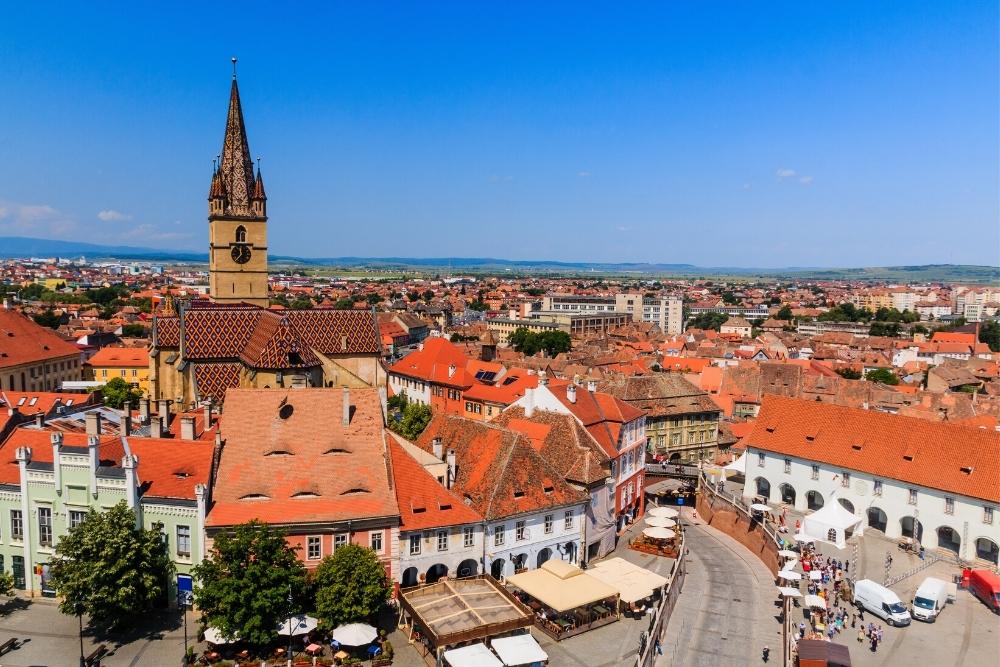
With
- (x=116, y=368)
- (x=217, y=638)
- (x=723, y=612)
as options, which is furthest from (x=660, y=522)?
(x=116, y=368)

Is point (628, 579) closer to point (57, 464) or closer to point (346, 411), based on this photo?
point (346, 411)

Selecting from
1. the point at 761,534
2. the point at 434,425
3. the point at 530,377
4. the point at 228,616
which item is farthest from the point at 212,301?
the point at 761,534

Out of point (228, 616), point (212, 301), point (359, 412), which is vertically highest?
point (212, 301)

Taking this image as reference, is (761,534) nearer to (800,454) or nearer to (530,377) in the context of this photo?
(800,454)

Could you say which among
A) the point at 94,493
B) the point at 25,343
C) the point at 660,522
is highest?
the point at 25,343

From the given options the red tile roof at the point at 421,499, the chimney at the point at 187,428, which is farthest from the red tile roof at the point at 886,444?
the chimney at the point at 187,428

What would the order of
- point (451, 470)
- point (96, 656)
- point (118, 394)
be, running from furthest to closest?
point (118, 394) → point (451, 470) → point (96, 656)

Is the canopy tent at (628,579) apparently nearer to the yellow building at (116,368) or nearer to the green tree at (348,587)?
the green tree at (348,587)
